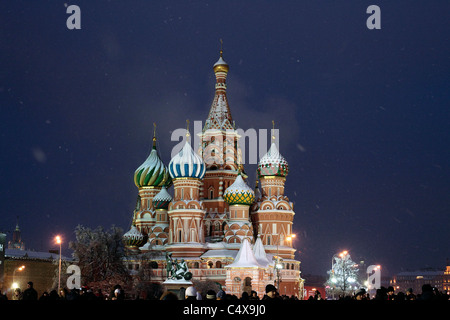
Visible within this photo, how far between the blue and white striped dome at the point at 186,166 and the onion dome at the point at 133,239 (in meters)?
7.71

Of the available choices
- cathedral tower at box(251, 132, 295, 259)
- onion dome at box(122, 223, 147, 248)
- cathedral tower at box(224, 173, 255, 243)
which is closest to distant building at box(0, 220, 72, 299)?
onion dome at box(122, 223, 147, 248)

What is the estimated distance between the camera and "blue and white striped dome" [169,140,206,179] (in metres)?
52.9

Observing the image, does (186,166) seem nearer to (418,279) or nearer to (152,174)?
(152,174)

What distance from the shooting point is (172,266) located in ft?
125

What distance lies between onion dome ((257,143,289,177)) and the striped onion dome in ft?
32.0

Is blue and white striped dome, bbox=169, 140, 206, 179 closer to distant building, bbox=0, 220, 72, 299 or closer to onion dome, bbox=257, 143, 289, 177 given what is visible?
onion dome, bbox=257, 143, 289, 177

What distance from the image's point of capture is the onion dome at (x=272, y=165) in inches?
2245

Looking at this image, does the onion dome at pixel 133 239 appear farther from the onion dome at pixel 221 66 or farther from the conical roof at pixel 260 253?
the onion dome at pixel 221 66

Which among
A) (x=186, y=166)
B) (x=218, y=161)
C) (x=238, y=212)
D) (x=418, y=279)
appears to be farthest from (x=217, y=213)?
(x=418, y=279)

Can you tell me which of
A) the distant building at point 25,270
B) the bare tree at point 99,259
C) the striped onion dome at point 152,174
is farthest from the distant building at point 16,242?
the bare tree at point 99,259

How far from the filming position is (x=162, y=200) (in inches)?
2249

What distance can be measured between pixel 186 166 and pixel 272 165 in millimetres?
8854
